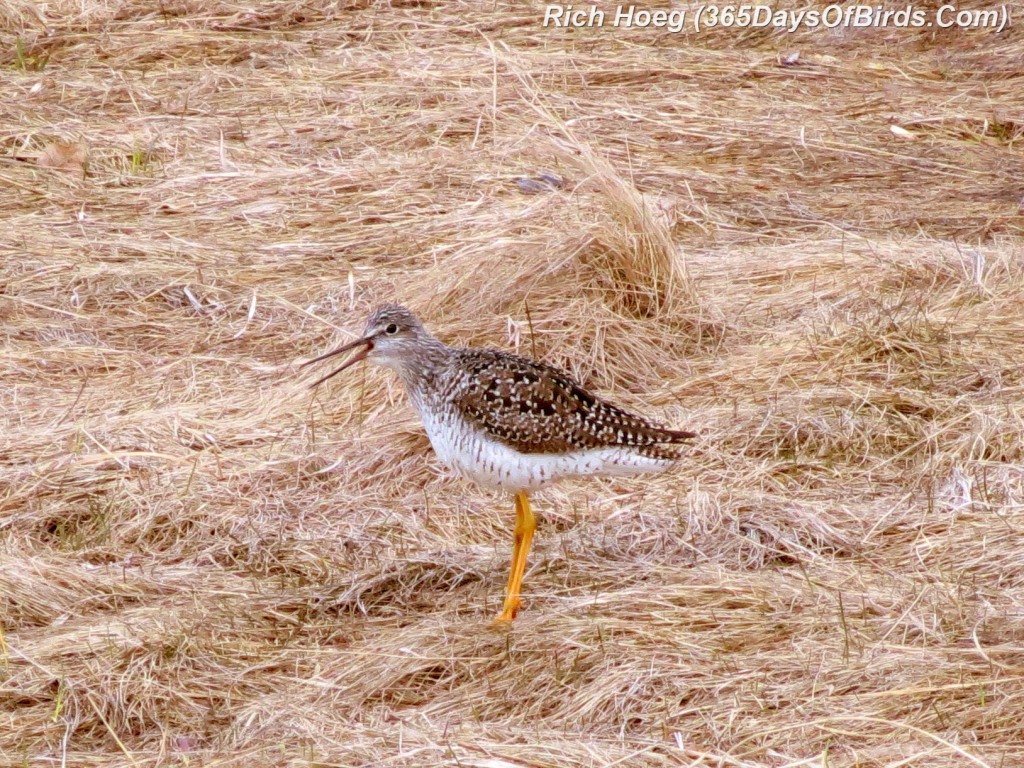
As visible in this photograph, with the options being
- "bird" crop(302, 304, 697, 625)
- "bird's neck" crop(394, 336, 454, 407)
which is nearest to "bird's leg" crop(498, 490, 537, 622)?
"bird" crop(302, 304, 697, 625)

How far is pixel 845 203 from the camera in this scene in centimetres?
920

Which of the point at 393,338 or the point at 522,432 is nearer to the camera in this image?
the point at 522,432

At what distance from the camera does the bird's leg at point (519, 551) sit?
5.41 meters

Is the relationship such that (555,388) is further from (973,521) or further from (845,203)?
(845,203)

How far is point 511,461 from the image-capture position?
5.53 m

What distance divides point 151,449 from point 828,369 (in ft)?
9.72

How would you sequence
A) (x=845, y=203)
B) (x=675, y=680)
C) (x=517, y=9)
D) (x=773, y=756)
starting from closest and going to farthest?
(x=773, y=756) → (x=675, y=680) → (x=845, y=203) → (x=517, y=9)

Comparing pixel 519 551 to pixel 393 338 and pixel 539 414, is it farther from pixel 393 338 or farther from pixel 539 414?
pixel 393 338

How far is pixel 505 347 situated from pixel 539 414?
1768 mm

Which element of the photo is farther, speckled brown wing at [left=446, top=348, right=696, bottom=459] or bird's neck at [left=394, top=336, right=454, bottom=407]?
bird's neck at [left=394, top=336, right=454, bottom=407]

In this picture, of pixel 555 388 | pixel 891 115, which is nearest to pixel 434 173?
pixel 891 115

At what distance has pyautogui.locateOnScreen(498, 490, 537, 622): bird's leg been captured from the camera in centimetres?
541

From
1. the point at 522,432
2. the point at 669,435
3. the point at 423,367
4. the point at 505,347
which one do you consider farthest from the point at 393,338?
the point at 505,347

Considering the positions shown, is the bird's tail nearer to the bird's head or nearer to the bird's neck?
the bird's neck
